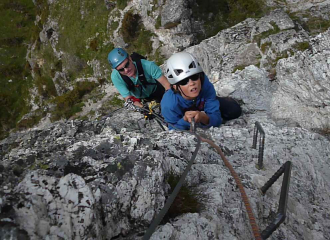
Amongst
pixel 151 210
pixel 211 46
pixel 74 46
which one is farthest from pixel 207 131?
pixel 74 46

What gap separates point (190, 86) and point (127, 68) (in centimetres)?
290

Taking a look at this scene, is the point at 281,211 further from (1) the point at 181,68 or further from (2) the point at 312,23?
(2) the point at 312,23

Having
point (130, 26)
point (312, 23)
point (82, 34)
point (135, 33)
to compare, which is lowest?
point (312, 23)

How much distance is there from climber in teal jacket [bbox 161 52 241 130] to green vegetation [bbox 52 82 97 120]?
26.2 metres

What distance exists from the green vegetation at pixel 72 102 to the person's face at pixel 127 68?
2396 cm

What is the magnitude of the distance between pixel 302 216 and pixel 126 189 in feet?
9.34

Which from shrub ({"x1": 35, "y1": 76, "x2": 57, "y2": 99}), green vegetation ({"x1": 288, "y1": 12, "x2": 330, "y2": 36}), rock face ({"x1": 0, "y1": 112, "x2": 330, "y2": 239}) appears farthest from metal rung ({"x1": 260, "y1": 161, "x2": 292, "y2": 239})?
shrub ({"x1": 35, "y1": 76, "x2": 57, "y2": 99})

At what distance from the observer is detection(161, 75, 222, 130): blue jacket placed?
557 centimetres

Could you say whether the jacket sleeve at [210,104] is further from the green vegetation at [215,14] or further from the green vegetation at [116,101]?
the green vegetation at [215,14]

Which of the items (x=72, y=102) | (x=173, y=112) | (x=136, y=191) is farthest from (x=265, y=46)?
(x=72, y=102)

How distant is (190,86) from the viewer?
16.9ft

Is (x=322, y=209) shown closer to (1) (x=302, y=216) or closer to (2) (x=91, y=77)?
(1) (x=302, y=216)

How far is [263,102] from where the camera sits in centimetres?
812

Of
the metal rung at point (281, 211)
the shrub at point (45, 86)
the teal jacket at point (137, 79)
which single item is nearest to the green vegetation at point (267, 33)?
the teal jacket at point (137, 79)
